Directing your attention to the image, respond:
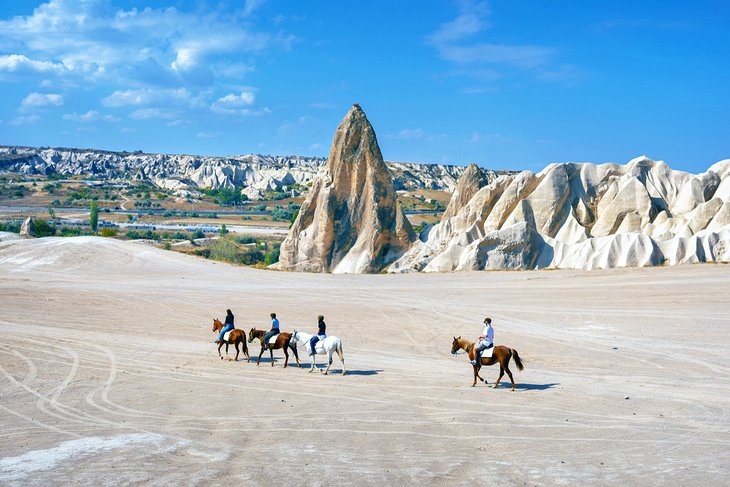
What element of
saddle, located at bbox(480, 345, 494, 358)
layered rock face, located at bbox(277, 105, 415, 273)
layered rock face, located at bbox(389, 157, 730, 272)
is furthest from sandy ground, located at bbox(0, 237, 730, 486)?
layered rock face, located at bbox(277, 105, 415, 273)

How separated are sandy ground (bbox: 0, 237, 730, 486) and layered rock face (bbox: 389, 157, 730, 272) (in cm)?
452

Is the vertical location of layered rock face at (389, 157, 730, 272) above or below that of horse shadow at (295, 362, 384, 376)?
above

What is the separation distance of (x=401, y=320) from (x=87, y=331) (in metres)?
11.1

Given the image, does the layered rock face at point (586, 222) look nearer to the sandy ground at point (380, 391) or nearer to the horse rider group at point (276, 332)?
the sandy ground at point (380, 391)

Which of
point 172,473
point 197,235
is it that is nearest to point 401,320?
point 172,473

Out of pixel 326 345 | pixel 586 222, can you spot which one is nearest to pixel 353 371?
pixel 326 345

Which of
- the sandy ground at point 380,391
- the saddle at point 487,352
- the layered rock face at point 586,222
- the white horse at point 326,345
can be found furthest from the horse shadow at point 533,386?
the layered rock face at point 586,222

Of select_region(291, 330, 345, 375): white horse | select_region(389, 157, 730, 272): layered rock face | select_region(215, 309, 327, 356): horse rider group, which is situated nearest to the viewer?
select_region(291, 330, 345, 375): white horse

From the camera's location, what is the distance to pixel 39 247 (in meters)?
44.7

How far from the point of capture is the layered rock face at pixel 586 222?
36.8 meters

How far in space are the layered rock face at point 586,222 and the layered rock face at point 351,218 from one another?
5.82 ft

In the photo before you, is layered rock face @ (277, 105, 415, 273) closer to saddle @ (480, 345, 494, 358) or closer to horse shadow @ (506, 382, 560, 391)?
horse shadow @ (506, 382, 560, 391)

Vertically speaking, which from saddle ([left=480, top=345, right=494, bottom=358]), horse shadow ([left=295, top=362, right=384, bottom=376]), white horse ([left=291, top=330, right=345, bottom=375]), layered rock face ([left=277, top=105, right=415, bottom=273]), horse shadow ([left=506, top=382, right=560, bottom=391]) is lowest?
horse shadow ([left=295, top=362, right=384, bottom=376])

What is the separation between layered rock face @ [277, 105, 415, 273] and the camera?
146ft
